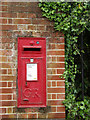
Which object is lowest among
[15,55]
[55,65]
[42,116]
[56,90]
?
[42,116]

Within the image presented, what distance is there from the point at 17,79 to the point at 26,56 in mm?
443

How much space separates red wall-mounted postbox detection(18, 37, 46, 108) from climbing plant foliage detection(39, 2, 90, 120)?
443mm

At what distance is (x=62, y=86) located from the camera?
2.93 metres

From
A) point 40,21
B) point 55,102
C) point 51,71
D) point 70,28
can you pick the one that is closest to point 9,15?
point 40,21

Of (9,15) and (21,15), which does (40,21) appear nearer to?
(21,15)

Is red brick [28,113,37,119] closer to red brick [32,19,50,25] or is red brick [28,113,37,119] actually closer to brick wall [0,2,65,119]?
brick wall [0,2,65,119]

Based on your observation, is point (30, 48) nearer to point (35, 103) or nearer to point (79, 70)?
point (35, 103)

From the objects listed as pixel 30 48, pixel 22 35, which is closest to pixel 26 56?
pixel 30 48

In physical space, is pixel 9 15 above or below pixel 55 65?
above

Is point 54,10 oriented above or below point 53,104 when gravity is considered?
above

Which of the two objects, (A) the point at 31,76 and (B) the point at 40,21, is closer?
(A) the point at 31,76

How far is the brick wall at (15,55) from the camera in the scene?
287 centimetres

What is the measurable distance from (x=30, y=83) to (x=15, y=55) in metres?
0.57

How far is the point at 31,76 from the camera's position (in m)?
2.84
